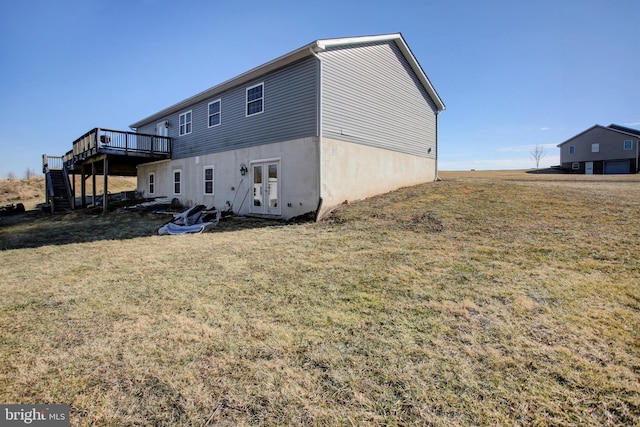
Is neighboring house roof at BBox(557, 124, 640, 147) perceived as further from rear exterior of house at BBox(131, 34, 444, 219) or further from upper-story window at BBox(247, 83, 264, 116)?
upper-story window at BBox(247, 83, 264, 116)

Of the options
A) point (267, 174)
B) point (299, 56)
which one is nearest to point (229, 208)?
point (267, 174)

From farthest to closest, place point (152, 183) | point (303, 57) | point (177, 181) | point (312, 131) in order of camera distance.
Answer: point (152, 183) → point (177, 181) → point (303, 57) → point (312, 131)

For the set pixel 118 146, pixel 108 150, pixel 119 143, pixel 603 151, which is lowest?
pixel 108 150

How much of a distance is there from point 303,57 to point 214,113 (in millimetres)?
6267

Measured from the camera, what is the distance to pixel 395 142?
14320 millimetres

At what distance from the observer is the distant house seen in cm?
3475

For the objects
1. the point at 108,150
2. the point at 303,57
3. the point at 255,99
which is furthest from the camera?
the point at 108,150

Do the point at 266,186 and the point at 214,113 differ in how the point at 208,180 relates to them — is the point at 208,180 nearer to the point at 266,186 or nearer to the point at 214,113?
the point at 214,113

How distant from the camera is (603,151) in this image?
36.6 metres

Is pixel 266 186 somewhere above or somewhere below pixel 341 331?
above

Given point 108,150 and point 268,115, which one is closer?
point 268,115

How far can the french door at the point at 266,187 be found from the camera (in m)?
11.9

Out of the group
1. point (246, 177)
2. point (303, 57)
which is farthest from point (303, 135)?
point (246, 177)
